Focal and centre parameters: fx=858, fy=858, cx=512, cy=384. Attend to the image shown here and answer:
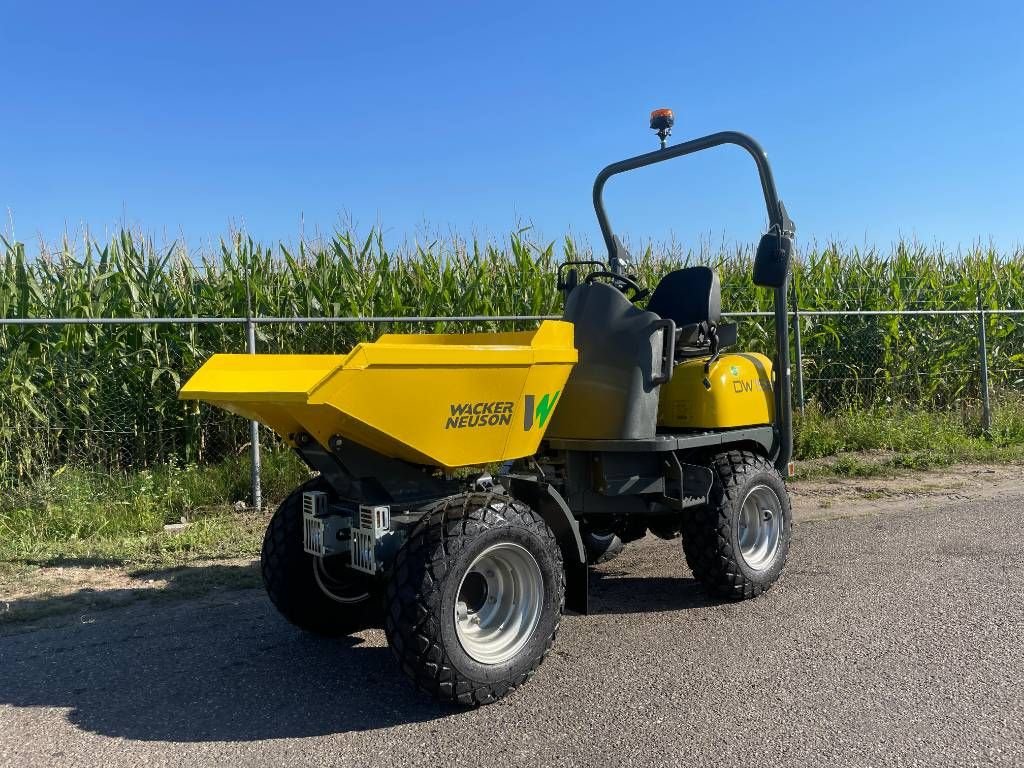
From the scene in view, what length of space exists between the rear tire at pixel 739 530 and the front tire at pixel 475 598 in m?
1.23

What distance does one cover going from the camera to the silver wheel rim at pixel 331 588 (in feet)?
13.1

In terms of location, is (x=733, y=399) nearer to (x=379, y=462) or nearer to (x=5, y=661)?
(x=379, y=462)

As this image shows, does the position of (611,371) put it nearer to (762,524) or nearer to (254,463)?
(762,524)

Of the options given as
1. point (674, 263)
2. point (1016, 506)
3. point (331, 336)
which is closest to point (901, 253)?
point (674, 263)

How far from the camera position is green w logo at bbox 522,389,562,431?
374cm

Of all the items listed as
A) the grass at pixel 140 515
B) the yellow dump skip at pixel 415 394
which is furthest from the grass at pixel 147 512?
the yellow dump skip at pixel 415 394

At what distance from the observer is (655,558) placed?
5629mm

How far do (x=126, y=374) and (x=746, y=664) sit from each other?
5.75m

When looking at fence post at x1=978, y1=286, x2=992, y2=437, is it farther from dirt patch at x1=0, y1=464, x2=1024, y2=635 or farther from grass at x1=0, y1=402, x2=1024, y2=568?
dirt patch at x1=0, y1=464, x2=1024, y2=635

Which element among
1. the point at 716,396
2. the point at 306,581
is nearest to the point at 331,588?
the point at 306,581

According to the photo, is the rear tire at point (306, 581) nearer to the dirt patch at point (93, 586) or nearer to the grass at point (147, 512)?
the dirt patch at point (93, 586)

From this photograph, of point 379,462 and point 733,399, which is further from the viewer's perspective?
point 733,399

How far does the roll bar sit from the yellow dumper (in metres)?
0.01

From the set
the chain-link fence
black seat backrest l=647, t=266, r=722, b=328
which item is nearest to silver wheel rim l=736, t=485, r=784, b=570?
black seat backrest l=647, t=266, r=722, b=328
